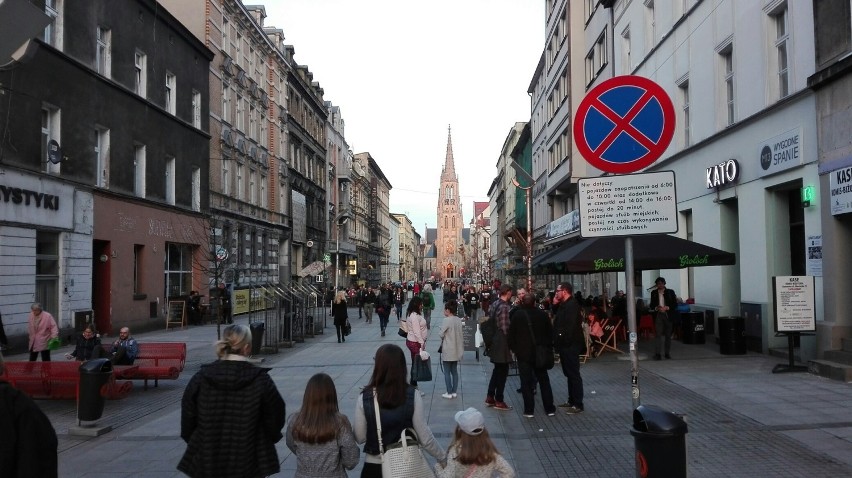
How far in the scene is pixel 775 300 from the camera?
13273 mm

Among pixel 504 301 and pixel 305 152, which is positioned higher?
pixel 305 152

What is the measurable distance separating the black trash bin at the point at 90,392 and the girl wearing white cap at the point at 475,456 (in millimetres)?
6737

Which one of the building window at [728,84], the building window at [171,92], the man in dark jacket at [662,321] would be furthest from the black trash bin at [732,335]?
the building window at [171,92]

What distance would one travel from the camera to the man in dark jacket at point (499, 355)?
1096cm

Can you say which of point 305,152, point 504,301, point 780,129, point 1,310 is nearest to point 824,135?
point 780,129

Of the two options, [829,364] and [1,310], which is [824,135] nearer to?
[829,364]

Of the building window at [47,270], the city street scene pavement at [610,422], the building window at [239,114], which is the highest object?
the building window at [239,114]

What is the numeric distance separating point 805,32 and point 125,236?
74.9ft

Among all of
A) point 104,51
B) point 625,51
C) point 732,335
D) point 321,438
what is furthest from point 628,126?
point 104,51

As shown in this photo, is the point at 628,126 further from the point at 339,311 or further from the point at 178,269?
the point at 178,269

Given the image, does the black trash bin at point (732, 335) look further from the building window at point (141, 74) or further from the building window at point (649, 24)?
the building window at point (141, 74)

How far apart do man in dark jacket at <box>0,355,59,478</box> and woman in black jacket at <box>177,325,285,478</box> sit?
1171mm

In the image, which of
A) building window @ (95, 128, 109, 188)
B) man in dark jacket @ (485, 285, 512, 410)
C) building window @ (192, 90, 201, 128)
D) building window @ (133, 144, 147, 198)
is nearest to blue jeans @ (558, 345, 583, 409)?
man in dark jacket @ (485, 285, 512, 410)

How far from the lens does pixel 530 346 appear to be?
10.4m
